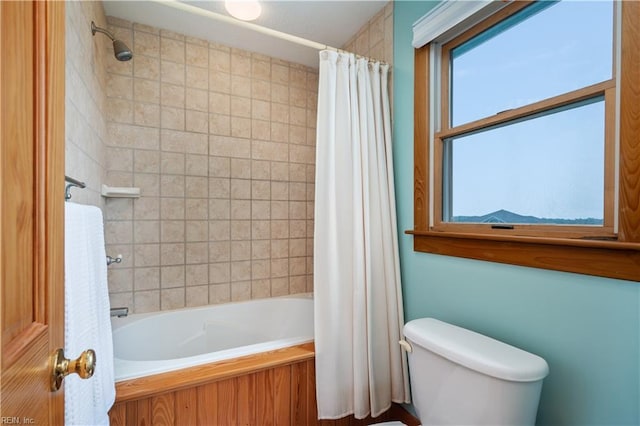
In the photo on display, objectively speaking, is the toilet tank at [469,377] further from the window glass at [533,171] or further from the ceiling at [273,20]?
the ceiling at [273,20]

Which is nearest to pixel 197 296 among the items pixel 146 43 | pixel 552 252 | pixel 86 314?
pixel 86 314

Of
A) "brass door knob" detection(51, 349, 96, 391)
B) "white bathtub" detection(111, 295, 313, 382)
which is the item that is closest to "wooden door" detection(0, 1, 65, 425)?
"brass door knob" detection(51, 349, 96, 391)

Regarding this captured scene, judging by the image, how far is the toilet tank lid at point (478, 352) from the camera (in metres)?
0.86

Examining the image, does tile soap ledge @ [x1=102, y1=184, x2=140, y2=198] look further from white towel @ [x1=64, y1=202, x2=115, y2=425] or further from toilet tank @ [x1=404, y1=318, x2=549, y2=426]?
toilet tank @ [x1=404, y1=318, x2=549, y2=426]

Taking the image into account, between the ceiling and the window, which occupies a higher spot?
the ceiling

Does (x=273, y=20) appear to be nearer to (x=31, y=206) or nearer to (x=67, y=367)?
(x=31, y=206)

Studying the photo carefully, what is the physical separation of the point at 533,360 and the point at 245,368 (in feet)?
3.59

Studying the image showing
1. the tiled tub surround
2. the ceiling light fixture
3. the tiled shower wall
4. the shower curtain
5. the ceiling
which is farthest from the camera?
the tiled tub surround

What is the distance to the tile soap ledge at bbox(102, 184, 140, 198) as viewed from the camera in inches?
68.7

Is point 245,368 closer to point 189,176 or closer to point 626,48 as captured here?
point 189,176

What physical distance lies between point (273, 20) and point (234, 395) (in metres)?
2.15

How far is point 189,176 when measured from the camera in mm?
2094

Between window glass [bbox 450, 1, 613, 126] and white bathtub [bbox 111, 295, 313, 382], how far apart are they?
4.83 ft

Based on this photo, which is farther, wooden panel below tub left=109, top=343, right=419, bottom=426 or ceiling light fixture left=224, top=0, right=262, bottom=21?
ceiling light fixture left=224, top=0, right=262, bottom=21
